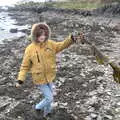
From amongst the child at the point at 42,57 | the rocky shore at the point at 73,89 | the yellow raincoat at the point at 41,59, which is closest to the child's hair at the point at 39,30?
the child at the point at 42,57

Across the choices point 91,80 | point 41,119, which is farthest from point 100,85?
point 41,119

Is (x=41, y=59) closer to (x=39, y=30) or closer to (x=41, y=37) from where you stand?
(x=41, y=37)

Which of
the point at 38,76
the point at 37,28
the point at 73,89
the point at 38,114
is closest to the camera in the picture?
the point at 37,28

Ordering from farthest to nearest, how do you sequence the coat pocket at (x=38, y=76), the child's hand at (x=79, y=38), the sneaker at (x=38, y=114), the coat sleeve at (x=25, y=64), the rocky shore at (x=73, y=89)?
the rocky shore at (x=73, y=89), the sneaker at (x=38, y=114), the coat pocket at (x=38, y=76), the coat sleeve at (x=25, y=64), the child's hand at (x=79, y=38)

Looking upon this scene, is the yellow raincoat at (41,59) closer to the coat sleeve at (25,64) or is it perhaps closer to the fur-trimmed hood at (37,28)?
the coat sleeve at (25,64)

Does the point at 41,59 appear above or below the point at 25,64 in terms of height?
above

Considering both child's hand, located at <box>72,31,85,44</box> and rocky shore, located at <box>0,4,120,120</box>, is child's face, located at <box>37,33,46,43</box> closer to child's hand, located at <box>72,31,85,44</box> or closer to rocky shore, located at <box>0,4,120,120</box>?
child's hand, located at <box>72,31,85,44</box>

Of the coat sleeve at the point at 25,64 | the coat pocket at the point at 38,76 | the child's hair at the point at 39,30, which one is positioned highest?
the child's hair at the point at 39,30

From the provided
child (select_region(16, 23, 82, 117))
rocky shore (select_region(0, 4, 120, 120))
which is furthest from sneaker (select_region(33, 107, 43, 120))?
child (select_region(16, 23, 82, 117))

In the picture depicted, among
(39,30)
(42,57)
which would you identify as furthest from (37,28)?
(42,57)

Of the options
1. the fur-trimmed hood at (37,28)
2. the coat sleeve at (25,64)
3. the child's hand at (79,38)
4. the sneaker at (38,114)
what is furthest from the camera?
the sneaker at (38,114)

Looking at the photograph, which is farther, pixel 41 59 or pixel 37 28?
pixel 41 59

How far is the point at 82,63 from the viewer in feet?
64.9

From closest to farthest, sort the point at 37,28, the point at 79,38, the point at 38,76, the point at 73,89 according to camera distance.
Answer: the point at 79,38, the point at 37,28, the point at 38,76, the point at 73,89
